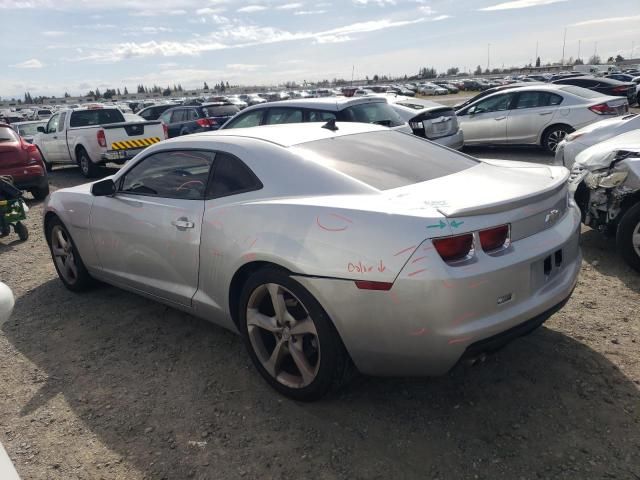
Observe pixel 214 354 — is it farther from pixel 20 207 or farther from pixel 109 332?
pixel 20 207

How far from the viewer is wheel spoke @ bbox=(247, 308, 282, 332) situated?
3021 mm

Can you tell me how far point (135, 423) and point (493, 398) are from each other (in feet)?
6.63

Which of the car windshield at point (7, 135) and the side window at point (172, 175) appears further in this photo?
the car windshield at point (7, 135)

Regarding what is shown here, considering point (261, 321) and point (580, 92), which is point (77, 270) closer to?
point (261, 321)

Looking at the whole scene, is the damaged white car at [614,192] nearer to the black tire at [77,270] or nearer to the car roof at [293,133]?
the car roof at [293,133]

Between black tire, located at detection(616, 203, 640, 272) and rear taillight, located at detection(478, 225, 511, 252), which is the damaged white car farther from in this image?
rear taillight, located at detection(478, 225, 511, 252)

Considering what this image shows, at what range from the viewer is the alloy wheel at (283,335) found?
9.53 ft

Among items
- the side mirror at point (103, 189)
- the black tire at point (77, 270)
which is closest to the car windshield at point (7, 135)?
the black tire at point (77, 270)

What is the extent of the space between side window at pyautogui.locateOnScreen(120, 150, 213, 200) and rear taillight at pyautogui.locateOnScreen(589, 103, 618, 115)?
9.33 meters

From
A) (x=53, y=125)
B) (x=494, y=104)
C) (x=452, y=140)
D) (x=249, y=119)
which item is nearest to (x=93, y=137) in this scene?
(x=53, y=125)

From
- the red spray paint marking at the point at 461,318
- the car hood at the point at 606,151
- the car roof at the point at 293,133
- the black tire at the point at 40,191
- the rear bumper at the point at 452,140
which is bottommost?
the black tire at the point at 40,191

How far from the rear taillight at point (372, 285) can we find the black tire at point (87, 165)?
10874 mm

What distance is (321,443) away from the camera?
8.84 feet

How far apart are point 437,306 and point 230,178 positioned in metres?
1.60
